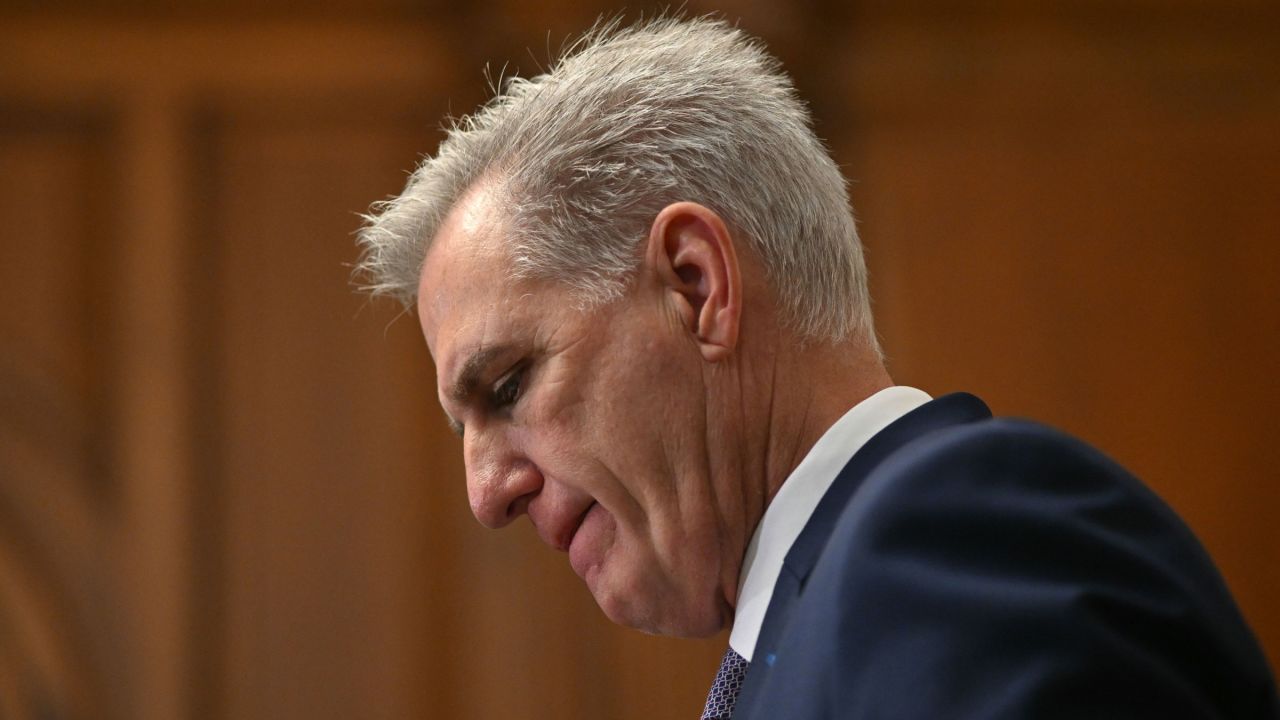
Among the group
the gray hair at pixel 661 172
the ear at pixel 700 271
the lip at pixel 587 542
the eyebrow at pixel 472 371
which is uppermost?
the gray hair at pixel 661 172

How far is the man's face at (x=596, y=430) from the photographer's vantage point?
1287 millimetres

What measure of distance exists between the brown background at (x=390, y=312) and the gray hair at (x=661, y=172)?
5.39 ft

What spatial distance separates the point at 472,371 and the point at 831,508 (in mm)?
434

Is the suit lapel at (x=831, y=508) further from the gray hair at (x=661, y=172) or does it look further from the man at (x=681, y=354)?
the gray hair at (x=661, y=172)

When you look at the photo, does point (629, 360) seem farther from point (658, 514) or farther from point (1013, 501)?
point (1013, 501)

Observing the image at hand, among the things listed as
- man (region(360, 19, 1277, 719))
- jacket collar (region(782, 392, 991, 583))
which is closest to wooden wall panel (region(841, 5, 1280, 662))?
man (region(360, 19, 1277, 719))

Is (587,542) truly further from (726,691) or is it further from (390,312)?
(390,312)

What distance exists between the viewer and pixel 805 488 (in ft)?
4.04

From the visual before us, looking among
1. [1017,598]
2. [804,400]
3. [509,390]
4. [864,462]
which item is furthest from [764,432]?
[1017,598]

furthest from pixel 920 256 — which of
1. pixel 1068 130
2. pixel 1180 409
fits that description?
pixel 1180 409

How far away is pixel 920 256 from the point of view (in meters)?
3.14

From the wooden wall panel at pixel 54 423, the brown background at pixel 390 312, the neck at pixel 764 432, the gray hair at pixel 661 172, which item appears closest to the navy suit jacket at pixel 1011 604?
the neck at pixel 764 432

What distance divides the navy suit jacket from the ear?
1.03 ft

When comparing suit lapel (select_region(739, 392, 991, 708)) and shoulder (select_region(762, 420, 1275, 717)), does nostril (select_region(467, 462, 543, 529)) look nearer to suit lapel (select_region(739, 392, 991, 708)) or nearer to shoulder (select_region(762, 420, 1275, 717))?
suit lapel (select_region(739, 392, 991, 708))
